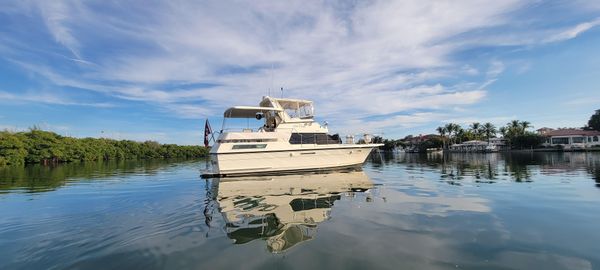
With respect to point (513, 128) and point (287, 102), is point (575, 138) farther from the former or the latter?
point (287, 102)

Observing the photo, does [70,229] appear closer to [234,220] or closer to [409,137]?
[234,220]

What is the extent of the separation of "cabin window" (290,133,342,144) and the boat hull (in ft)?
2.28

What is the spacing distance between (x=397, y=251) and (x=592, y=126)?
3903 inches

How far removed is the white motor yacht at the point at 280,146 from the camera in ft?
62.5

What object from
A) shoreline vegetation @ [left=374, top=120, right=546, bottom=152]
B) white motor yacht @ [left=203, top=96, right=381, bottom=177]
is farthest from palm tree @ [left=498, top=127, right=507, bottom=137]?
white motor yacht @ [left=203, top=96, right=381, bottom=177]

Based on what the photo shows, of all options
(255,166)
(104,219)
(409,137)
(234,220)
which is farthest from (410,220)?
(409,137)

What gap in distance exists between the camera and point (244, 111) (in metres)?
20.3

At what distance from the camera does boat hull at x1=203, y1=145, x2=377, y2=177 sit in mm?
19094

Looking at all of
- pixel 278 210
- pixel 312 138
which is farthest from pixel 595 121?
pixel 278 210

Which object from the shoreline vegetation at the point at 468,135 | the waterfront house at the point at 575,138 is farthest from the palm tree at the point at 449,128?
the waterfront house at the point at 575,138

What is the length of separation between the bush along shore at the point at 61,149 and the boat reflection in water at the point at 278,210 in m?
44.8

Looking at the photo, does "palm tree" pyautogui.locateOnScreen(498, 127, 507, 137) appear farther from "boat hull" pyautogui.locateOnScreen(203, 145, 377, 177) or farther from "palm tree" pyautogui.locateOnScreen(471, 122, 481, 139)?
"boat hull" pyautogui.locateOnScreen(203, 145, 377, 177)

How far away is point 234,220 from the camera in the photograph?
7.78 metres

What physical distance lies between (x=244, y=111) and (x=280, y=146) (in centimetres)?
323
